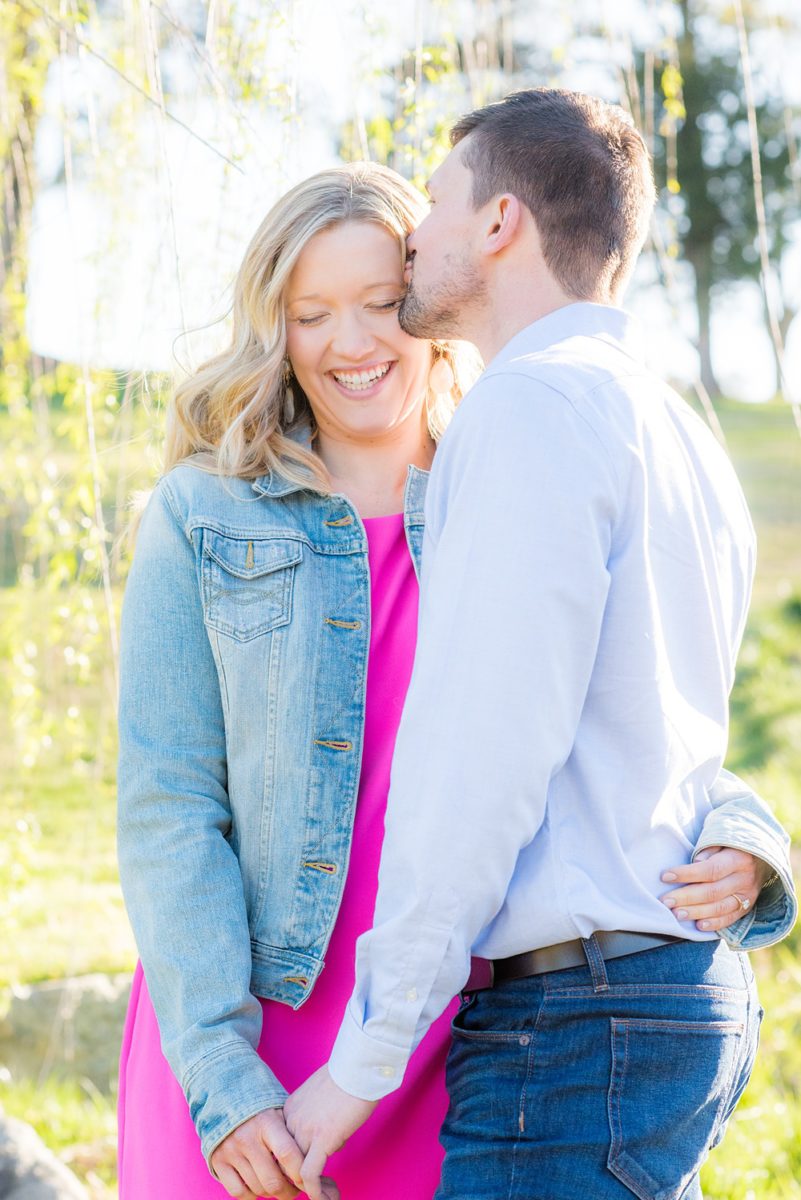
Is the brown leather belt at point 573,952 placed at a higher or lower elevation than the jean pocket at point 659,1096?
higher

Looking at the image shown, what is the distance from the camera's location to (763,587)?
9.95 meters

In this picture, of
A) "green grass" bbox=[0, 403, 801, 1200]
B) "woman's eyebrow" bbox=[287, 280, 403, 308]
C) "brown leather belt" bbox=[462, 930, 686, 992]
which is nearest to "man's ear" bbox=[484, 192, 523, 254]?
"woman's eyebrow" bbox=[287, 280, 403, 308]

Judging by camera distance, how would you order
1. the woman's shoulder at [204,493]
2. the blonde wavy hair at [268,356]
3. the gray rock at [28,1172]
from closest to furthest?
the woman's shoulder at [204,493] < the blonde wavy hair at [268,356] < the gray rock at [28,1172]

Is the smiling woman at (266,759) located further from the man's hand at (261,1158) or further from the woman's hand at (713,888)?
the woman's hand at (713,888)

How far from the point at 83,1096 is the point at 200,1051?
98.9 inches

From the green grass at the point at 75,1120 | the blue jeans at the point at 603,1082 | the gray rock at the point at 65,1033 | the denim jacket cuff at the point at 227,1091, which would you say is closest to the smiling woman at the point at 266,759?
the denim jacket cuff at the point at 227,1091

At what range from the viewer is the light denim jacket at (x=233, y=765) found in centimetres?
167

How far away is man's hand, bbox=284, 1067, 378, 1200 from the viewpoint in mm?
1447

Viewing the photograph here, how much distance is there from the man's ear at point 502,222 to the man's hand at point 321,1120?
3.43 ft

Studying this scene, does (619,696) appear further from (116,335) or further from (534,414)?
(116,335)

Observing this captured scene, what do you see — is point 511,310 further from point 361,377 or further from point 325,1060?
point 325,1060

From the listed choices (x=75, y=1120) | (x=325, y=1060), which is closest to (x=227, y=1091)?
(x=325, y=1060)

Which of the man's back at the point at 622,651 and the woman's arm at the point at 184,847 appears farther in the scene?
the woman's arm at the point at 184,847

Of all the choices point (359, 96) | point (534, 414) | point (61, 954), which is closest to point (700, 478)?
point (534, 414)
